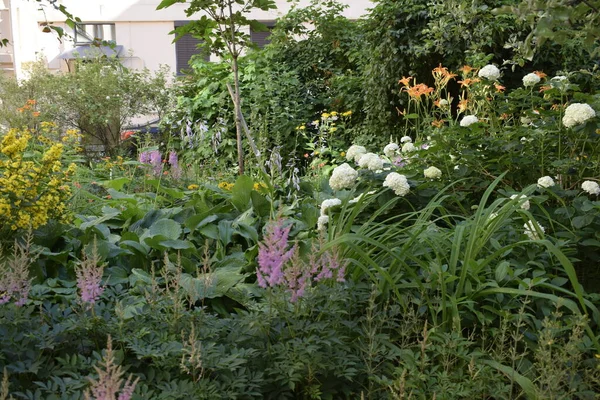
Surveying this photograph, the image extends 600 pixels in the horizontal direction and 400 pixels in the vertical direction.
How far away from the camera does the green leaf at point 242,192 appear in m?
3.41

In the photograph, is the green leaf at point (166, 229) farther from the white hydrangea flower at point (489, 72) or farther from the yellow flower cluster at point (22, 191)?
the white hydrangea flower at point (489, 72)

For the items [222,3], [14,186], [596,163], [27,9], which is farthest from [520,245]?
[27,9]

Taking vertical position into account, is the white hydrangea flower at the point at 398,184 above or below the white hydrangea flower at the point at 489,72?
below

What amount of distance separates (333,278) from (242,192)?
4.32 feet

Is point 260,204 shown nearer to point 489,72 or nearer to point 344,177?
point 344,177

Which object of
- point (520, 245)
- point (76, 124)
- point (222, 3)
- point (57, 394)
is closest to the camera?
point (57, 394)

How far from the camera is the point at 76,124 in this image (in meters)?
11.9

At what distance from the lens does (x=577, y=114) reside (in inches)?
115

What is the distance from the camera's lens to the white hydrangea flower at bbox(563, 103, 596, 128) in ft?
9.56

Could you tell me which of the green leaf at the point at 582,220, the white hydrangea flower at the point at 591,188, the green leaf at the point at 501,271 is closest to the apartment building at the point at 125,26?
the white hydrangea flower at the point at 591,188

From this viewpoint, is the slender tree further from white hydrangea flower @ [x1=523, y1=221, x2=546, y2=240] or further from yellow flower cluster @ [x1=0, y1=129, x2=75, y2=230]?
white hydrangea flower @ [x1=523, y1=221, x2=546, y2=240]

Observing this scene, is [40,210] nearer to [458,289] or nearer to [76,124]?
[458,289]

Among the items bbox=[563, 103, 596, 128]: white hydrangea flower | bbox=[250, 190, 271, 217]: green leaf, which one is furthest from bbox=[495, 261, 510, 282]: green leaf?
bbox=[250, 190, 271, 217]: green leaf

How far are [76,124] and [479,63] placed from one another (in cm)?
869
